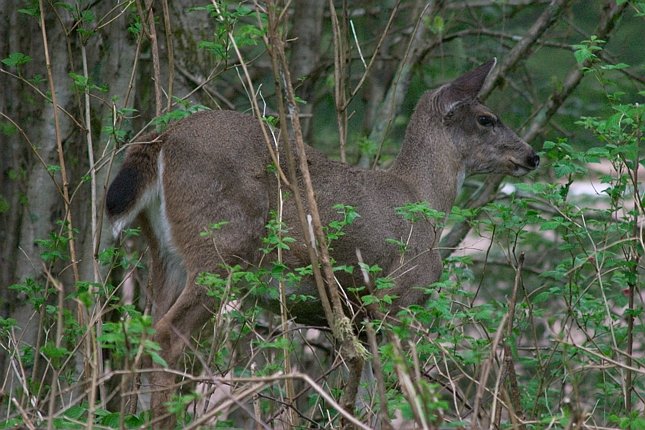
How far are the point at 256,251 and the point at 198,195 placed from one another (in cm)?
47

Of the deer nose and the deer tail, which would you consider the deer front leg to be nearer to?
the deer tail

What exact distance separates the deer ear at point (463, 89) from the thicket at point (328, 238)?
1.97 ft

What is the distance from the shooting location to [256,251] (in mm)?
6457

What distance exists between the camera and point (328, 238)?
5402 millimetres

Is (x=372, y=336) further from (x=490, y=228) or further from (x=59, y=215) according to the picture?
(x=59, y=215)

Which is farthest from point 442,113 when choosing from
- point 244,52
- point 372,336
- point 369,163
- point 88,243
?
point 372,336

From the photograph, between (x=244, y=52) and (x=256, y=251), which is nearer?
(x=256, y=251)

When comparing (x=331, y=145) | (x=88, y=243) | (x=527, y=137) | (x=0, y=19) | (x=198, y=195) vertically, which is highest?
(x=0, y=19)

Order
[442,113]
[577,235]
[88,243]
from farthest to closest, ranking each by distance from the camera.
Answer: [442,113] < [88,243] < [577,235]

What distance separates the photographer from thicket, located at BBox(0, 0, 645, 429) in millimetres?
4832

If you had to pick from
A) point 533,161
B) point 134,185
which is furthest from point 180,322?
point 533,161

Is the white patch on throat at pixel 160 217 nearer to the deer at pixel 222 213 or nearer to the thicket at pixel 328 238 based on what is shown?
the deer at pixel 222 213

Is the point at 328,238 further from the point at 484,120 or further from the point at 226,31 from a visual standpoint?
the point at 484,120

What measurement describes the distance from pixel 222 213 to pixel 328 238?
113cm
